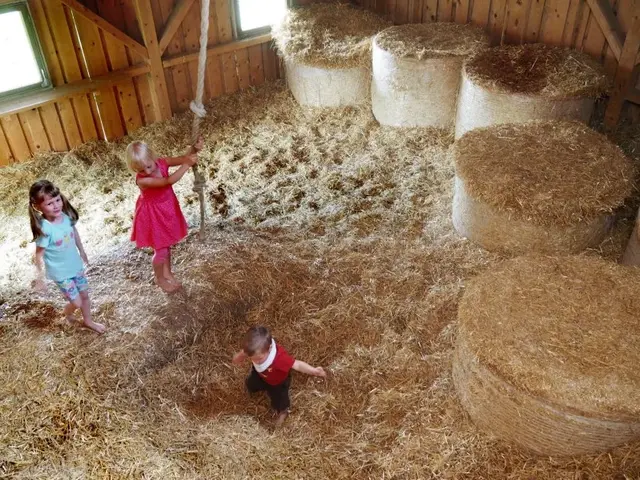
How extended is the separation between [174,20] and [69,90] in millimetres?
1482

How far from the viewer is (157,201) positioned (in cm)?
390

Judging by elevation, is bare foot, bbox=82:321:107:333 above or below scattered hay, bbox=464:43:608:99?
below

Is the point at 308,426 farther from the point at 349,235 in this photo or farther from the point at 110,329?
the point at 349,235

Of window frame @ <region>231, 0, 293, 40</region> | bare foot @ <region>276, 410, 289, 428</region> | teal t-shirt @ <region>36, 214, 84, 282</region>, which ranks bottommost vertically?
bare foot @ <region>276, 410, 289, 428</region>

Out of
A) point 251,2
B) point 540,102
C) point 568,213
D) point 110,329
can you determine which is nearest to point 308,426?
point 110,329

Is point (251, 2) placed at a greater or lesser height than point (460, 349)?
greater

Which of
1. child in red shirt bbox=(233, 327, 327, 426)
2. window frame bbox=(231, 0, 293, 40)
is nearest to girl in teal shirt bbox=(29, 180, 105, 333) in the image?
child in red shirt bbox=(233, 327, 327, 426)

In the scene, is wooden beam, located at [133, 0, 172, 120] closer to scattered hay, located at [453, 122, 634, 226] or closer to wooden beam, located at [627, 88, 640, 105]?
scattered hay, located at [453, 122, 634, 226]

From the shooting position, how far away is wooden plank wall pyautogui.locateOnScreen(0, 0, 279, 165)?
605 cm

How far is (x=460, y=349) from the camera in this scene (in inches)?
127

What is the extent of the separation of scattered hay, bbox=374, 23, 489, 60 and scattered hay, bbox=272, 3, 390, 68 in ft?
1.25

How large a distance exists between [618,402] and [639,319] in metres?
0.60

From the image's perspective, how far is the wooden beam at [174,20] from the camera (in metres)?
6.55

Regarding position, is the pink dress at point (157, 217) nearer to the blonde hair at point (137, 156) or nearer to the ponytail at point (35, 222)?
the blonde hair at point (137, 156)
